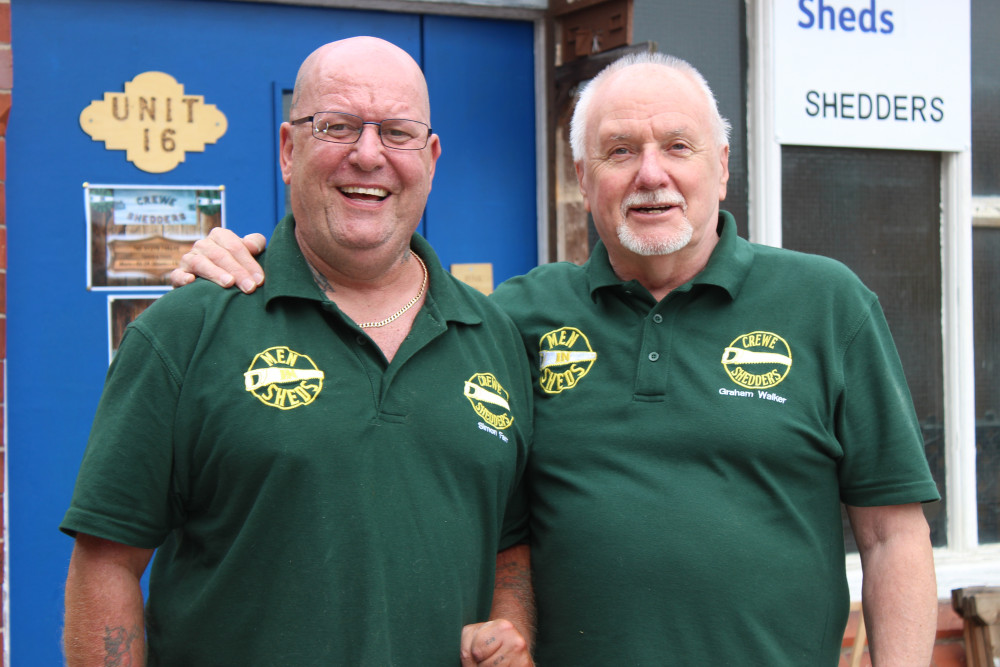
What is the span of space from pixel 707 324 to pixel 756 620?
2.06ft

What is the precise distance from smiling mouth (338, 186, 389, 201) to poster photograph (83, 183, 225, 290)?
63.1 inches

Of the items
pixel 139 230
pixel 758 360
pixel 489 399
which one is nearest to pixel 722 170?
pixel 758 360

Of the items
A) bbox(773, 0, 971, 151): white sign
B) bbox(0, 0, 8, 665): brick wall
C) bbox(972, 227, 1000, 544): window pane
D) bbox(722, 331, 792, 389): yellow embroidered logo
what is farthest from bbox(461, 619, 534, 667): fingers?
bbox(972, 227, 1000, 544): window pane

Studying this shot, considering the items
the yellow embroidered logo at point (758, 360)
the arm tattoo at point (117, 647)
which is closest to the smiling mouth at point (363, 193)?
the yellow embroidered logo at point (758, 360)

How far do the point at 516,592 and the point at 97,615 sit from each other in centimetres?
87

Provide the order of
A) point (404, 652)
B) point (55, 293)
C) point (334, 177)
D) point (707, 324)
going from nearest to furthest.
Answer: point (404, 652)
point (334, 177)
point (707, 324)
point (55, 293)

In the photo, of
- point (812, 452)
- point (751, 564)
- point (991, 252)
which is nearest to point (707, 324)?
point (812, 452)

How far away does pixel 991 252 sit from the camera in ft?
13.3

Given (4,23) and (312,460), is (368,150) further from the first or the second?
(4,23)

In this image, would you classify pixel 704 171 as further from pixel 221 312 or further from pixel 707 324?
pixel 221 312

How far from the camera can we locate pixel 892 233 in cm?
395

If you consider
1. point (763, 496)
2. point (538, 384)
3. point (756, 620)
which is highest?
point (538, 384)

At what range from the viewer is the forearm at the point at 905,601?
201 centimetres

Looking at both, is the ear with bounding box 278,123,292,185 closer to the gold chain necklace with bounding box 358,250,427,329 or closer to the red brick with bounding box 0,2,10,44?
the gold chain necklace with bounding box 358,250,427,329
